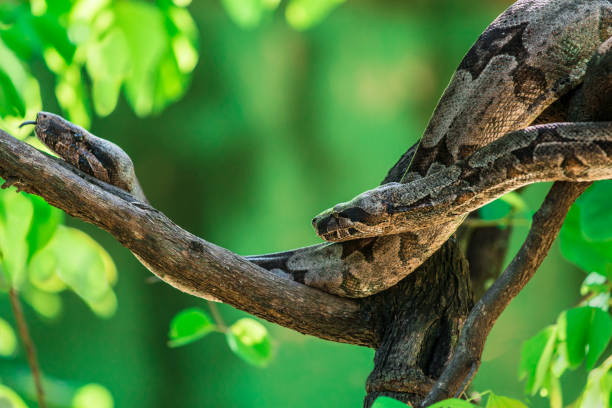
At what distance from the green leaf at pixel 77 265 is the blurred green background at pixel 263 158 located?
454 centimetres

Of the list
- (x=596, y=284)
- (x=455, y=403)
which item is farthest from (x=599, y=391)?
(x=455, y=403)

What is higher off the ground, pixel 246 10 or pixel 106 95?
pixel 106 95

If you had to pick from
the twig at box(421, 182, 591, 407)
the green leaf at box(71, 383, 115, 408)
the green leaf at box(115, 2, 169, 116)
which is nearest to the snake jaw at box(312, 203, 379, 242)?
the twig at box(421, 182, 591, 407)

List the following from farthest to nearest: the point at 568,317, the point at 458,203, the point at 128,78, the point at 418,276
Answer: the point at 418,276
the point at 458,203
the point at 568,317
the point at 128,78

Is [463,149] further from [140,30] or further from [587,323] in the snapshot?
[140,30]

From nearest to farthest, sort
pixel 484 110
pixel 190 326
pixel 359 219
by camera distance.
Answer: pixel 484 110 → pixel 359 219 → pixel 190 326

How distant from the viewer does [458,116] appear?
255cm

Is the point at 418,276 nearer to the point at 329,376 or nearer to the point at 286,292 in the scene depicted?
the point at 286,292

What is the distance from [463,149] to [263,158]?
4.79 m

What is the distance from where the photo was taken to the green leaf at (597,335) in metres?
2.01

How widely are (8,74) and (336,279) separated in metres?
1.52

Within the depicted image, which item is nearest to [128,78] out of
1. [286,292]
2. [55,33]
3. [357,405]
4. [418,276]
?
[55,33]

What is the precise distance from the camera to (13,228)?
2.05m

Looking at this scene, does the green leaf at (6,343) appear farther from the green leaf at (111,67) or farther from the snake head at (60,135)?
the green leaf at (111,67)
